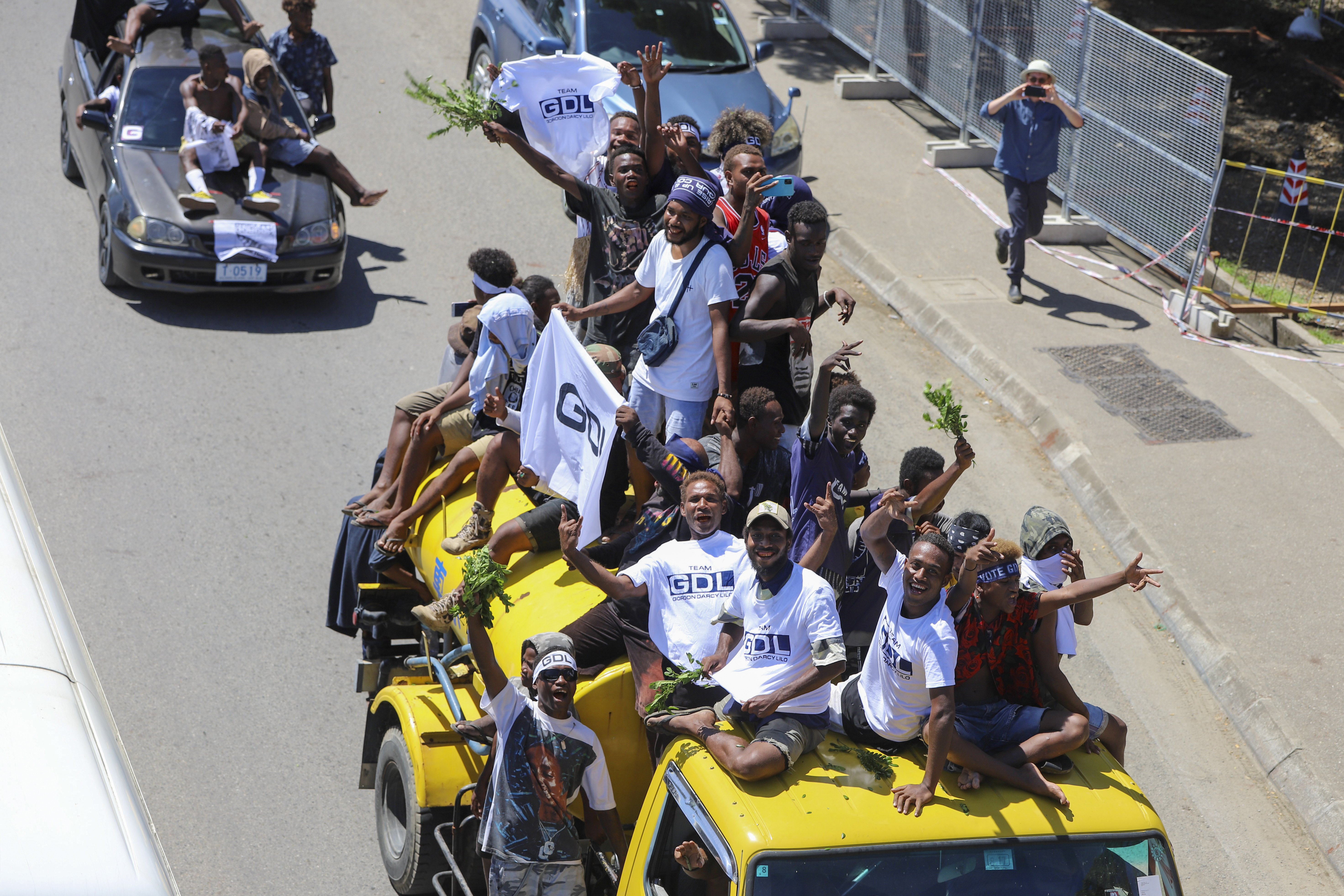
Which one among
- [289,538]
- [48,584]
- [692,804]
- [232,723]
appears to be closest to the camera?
[48,584]

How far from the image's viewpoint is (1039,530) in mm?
5520

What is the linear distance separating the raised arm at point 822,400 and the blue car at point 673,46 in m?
6.64

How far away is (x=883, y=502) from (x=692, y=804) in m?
1.42

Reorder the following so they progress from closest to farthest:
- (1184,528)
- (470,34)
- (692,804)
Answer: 1. (692,804)
2. (1184,528)
3. (470,34)

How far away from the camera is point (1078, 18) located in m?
13.4

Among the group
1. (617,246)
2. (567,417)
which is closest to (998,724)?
(567,417)

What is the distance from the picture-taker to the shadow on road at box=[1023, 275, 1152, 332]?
12.3 metres

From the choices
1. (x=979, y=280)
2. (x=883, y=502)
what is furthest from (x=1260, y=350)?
(x=883, y=502)

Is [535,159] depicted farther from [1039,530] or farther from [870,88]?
[870,88]

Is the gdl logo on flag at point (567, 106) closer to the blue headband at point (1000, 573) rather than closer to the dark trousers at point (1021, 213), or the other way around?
the blue headband at point (1000, 573)

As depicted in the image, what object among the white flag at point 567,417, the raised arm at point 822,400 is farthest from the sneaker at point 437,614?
the raised arm at point 822,400

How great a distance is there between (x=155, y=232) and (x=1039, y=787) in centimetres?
889

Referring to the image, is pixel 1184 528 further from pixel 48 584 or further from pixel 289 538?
pixel 48 584

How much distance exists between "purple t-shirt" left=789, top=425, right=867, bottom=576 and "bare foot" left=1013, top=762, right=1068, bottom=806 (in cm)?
142
